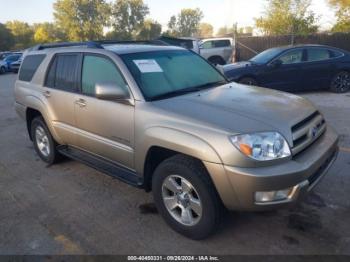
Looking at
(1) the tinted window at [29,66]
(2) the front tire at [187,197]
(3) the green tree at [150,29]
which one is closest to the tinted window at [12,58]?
(1) the tinted window at [29,66]

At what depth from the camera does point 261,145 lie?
2.85 m

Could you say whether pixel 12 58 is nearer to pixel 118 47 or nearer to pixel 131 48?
pixel 118 47

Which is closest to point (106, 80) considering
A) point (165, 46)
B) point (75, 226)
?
point (165, 46)

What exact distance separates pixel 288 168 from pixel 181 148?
2.98 feet

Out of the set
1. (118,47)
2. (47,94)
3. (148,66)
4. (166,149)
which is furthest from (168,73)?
(47,94)

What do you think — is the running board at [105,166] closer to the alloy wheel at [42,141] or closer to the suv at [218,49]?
the alloy wheel at [42,141]

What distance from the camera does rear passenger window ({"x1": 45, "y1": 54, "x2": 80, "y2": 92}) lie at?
4.43 m

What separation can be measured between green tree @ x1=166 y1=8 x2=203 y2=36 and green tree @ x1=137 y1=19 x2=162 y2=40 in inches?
1026

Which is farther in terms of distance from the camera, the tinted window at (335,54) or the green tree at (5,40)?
the green tree at (5,40)

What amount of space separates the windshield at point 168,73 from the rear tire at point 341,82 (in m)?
6.86

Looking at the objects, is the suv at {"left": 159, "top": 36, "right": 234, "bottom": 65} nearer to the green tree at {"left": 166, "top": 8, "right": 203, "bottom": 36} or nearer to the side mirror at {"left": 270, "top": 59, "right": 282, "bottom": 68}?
the side mirror at {"left": 270, "top": 59, "right": 282, "bottom": 68}

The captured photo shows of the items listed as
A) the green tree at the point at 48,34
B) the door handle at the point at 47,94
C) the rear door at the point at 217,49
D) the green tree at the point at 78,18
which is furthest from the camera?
the green tree at the point at 78,18

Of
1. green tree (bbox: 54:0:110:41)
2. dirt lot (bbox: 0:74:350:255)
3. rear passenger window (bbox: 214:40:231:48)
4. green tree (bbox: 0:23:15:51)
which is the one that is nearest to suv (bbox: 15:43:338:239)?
dirt lot (bbox: 0:74:350:255)

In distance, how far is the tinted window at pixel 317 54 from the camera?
987 centimetres
